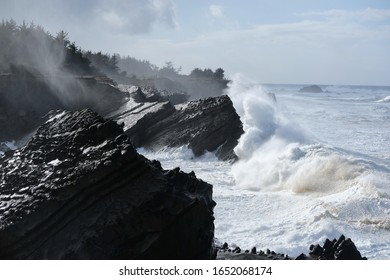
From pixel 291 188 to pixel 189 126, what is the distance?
6.90 meters

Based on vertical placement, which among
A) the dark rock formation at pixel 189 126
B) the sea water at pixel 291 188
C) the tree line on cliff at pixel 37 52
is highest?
the tree line on cliff at pixel 37 52

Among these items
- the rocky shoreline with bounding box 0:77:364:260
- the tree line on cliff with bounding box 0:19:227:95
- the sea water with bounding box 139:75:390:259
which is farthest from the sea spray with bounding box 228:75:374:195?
the tree line on cliff with bounding box 0:19:227:95

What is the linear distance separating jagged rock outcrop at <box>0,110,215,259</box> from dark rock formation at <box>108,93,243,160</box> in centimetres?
1178

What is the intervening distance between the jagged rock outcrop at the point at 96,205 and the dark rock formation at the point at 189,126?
1178 cm

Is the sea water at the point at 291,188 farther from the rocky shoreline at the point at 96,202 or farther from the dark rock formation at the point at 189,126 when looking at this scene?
the rocky shoreline at the point at 96,202

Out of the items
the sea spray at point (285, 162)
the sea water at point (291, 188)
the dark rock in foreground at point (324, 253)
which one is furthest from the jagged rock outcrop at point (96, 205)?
the sea spray at point (285, 162)

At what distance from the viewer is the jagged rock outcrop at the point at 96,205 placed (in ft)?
15.3

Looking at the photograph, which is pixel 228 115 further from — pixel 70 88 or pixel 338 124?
pixel 338 124

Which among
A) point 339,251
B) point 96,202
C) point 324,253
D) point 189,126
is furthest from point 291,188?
point 96,202

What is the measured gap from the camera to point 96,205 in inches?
191

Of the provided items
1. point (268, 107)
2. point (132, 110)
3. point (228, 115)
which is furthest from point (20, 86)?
point (268, 107)

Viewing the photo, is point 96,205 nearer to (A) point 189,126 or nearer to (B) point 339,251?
(B) point 339,251

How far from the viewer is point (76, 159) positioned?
522cm

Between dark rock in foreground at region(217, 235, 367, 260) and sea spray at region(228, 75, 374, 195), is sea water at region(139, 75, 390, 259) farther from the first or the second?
dark rock in foreground at region(217, 235, 367, 260)
